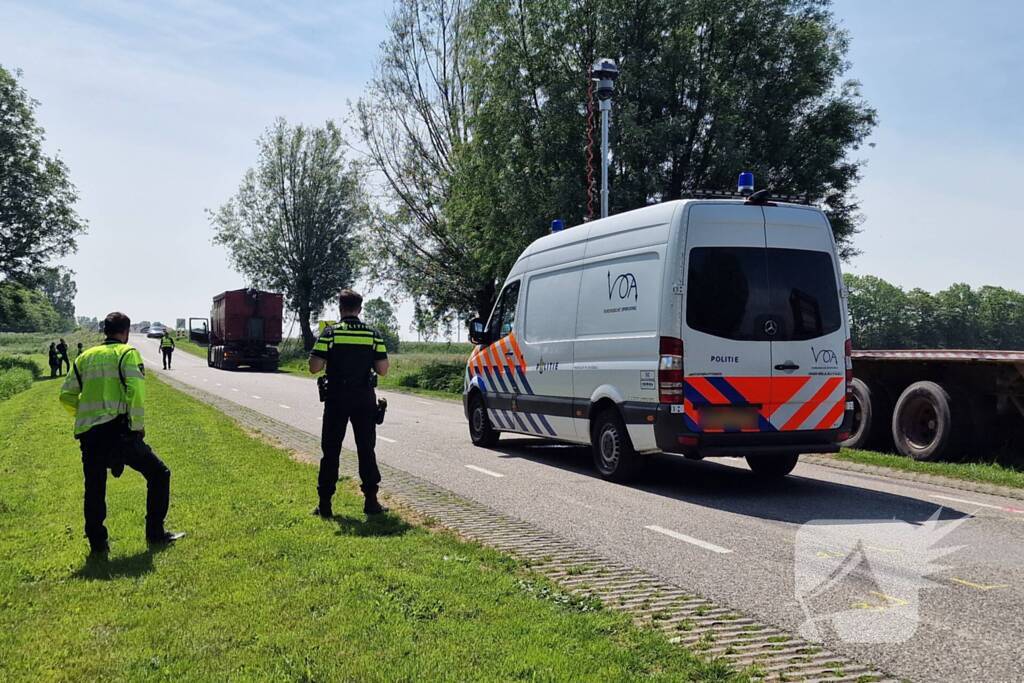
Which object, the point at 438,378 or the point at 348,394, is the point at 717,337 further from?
the point at 438,378

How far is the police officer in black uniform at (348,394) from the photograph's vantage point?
730 cm

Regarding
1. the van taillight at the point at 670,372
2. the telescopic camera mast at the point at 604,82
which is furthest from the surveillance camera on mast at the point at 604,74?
the van taillight at the point at 670,372

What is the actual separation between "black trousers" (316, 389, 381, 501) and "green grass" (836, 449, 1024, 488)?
6.82 m

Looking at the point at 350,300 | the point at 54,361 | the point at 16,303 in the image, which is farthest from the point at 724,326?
the point at 16,303

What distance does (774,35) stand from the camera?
79.3 feet

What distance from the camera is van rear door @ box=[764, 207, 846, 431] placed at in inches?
340

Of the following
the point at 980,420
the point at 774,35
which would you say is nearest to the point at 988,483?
the point at 980,420

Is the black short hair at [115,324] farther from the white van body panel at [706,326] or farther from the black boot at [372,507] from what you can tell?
the white van body panel at [706,326]

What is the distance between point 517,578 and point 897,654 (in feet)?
7.06

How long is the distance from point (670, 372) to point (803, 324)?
5.07 feet

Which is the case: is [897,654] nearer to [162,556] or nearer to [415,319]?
[162,556]

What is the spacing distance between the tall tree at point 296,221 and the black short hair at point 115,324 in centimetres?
5266

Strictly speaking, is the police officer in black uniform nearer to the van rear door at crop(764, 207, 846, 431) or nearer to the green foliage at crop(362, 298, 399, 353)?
the van rear door at crop(764, 207, 846, 431)

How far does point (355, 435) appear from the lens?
24.0 ft
